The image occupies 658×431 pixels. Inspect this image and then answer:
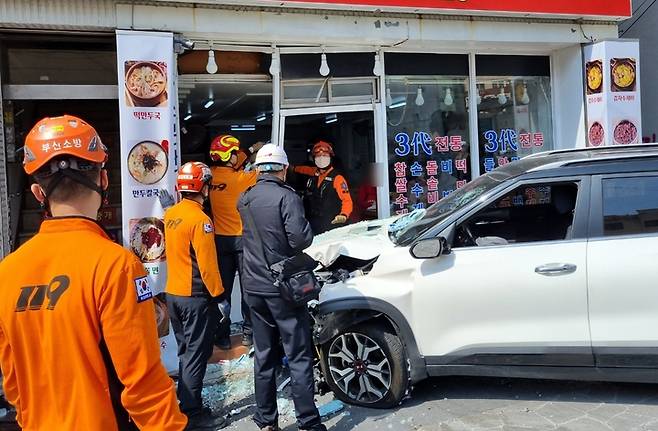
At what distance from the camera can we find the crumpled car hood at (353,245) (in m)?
4.59

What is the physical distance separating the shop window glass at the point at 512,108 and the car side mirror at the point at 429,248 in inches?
185

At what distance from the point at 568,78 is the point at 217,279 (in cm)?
646

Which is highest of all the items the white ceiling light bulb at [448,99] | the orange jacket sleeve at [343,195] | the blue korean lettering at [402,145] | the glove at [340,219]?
the white ceiling light bulb at [448,99]

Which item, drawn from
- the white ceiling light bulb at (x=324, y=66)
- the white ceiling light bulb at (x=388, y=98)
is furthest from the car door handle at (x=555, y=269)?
the white ceiling light bulb at (x=388, y=98)

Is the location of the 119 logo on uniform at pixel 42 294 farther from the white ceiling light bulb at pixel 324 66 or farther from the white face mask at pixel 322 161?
Answer: the white ceiling light bulb at pixel 324 66

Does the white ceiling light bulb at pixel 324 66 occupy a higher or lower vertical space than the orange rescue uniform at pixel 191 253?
higher

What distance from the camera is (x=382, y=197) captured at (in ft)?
25.2

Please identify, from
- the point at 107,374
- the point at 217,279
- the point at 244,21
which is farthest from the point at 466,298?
the point at 244,21

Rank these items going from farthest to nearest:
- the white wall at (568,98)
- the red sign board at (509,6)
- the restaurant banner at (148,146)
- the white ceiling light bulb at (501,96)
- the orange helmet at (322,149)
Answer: the white ceiling light bulb at (501,96)
the white wall at (568,98)
the orange helmet at (322,149)
the red sign board at (509,6)
the restaurant banner at (148,146)

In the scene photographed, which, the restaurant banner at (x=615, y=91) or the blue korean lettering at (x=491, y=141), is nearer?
the restaurant banner at (x=615, y=91)

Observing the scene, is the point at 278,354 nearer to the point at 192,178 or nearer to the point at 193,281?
the point at 193,281

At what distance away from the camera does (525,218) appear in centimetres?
509

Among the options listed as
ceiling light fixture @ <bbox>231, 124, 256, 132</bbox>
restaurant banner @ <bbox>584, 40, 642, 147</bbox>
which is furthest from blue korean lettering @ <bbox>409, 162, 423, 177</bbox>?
restaurant banner @ <bbox>584, 40, 642, 147</bbox>

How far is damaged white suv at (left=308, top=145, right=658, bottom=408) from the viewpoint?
3.84 meters
